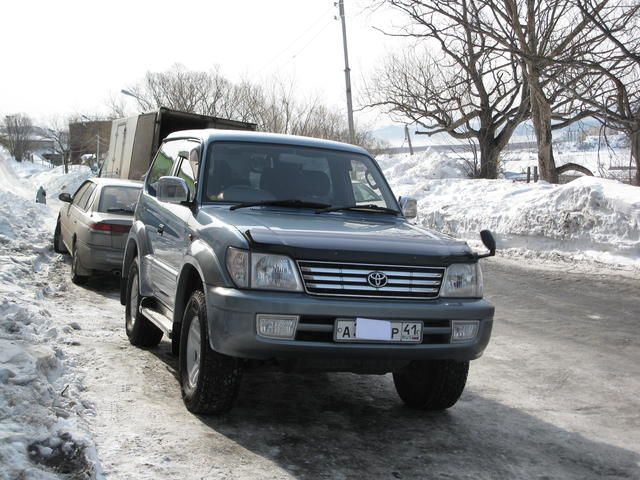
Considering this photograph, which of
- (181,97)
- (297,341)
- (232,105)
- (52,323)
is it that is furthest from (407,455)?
(181,97)

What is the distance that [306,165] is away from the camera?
561 centimetres

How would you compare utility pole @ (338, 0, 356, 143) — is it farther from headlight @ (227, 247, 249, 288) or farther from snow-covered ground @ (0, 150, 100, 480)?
headlight @ (227, 247, 249, 288)

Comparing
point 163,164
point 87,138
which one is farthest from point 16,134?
point 163,164

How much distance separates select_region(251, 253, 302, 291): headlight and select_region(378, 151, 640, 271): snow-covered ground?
10018mm

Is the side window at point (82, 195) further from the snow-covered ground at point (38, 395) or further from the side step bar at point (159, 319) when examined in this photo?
the side step bar at point (159, 319)

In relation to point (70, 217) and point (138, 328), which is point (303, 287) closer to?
point (138, 328)

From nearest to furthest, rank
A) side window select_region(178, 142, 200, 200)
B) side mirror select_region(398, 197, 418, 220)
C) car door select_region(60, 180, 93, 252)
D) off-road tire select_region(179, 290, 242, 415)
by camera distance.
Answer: off-road tire select_region(179, 290, 242, 415)
side window select_region(178, 142, 200, 200)
side mirror select_region(398, 197, 418, 220)
car door select_region(60, 180, 93, 252)

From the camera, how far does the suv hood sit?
4.17 m

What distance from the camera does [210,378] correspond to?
14.5 ft

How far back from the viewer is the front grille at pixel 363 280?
13.7 feet

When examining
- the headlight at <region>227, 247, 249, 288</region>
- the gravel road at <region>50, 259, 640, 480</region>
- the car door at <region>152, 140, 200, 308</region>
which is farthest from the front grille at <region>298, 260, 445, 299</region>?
the car door at <region>152, 140, 200, 308</region>

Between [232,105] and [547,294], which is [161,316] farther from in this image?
[232,105]

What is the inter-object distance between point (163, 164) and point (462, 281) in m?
3.23

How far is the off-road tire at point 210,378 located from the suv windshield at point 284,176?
101 cm
